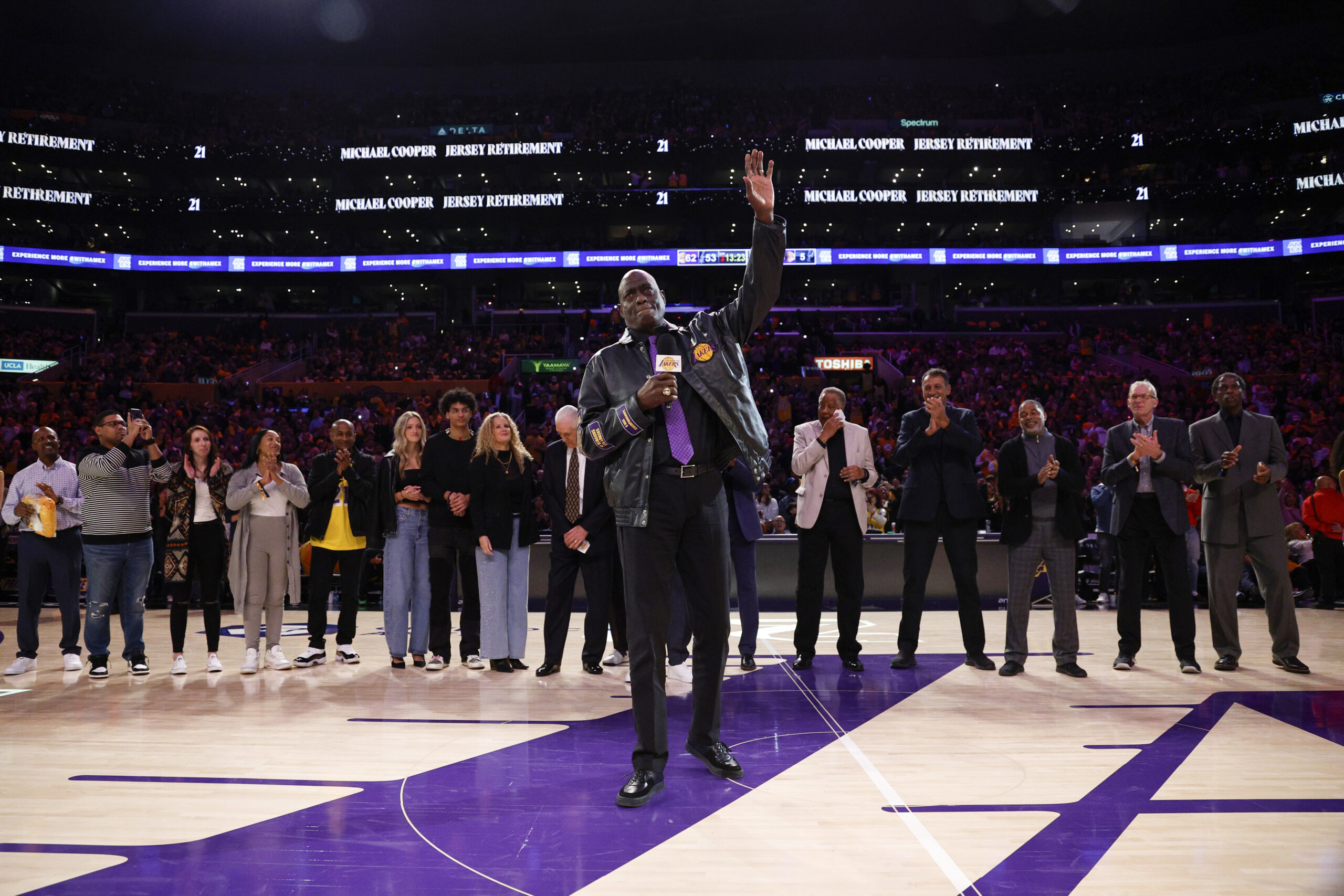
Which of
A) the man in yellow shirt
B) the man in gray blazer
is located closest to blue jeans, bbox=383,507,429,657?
the man in yellow shirt

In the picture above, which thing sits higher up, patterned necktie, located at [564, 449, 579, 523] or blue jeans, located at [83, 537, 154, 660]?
patterned necktie, located at [564, 449, 579, 523]

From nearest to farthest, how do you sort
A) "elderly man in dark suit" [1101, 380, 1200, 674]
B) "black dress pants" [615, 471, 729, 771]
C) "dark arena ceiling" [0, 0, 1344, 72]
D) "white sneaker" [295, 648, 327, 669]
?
"black dress pants" [615, 471, 729, 771], "elderly man in dark suit" [1101, 380, 1200, 674], "white sneaker" [295, 648, 327, 669], "dark arena ceiling" [0, 0, 1344, 72]

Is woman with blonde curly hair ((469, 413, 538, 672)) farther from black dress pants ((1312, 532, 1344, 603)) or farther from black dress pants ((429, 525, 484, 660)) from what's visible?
black dress pants ((1312, 532, 1344, 603))

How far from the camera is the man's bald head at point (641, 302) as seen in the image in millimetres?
3354

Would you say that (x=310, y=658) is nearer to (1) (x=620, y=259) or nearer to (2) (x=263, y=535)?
(2) (x=263, y=535)

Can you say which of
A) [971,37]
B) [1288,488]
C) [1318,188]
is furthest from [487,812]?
[971,37]

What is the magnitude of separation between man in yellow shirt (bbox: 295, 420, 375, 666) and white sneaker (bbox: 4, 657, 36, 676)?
155 cm

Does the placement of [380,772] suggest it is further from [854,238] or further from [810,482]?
[854,238]

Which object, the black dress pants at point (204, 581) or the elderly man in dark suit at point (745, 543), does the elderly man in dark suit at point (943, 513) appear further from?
the black dress pants at point (204, 581)

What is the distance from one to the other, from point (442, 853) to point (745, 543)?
3.64 m

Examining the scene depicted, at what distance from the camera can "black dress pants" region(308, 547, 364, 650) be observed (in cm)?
614

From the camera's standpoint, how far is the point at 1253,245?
110 ft

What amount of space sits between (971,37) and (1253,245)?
15141mm

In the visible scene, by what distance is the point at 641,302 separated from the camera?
3.35 meters
